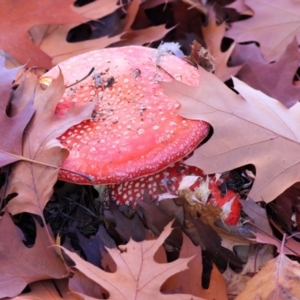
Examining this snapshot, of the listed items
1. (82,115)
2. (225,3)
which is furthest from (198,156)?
(225,3)

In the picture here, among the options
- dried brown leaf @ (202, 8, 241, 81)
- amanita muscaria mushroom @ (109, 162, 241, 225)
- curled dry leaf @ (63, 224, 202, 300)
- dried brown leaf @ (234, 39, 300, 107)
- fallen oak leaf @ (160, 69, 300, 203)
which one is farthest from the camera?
dried brown leaf @ (202, 8, 241, 81)

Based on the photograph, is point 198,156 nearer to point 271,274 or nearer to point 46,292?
point 271,274

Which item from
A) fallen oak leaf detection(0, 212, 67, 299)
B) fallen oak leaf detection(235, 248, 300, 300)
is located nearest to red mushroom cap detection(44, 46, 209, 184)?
fallen oak leaf detection(0, 212, 67, 299)

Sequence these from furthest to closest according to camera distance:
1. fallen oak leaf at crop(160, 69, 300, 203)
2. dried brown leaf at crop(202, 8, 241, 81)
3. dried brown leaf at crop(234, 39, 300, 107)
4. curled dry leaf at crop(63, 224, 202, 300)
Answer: dried brown leaf at crop(202, 8, 241, 81) → dried brown leaf at crop(234, 39, 300, 107) → fallen oak leaf at crop(160, 69, 300, 203) → curled dry leaf at crop(63, 224, 202, 300)

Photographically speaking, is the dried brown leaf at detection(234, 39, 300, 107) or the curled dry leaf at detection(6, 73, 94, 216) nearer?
the curled dry leaf at detection(6, 73, 94, 216)

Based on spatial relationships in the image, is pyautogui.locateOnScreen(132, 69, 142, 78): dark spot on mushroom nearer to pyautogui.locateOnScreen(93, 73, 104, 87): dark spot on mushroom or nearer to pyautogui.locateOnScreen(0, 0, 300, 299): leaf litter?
pyautogui.locateOnScreen(93, 73, 104, 87): dark spot on mushroom

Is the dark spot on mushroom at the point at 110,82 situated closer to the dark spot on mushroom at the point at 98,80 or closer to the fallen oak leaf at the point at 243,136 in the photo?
the dark spot on mushroom at the point at 98,80
